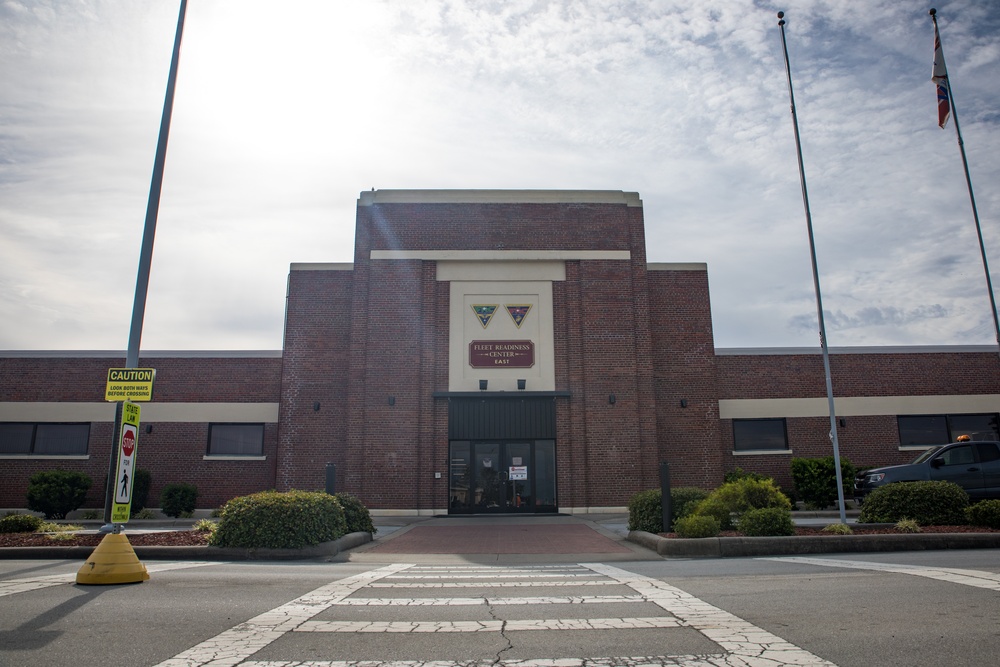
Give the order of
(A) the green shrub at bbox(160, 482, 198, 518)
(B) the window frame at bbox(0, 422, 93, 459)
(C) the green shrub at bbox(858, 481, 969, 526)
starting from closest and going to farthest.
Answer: (C) the green shrub at bbox(858, 481, 969, 526)
(A) the green shrub at bbox(160, 482, 198, 518)
(B) the window frame at bbox(0, 422, 93, 459)

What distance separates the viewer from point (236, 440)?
2583 centimetres

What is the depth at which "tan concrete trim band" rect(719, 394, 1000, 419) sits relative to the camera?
26125mm

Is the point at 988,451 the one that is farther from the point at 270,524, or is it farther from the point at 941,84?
the point at 270,524

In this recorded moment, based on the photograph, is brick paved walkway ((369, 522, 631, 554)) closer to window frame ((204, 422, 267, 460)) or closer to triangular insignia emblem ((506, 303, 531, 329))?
triangular insignia emblem ((506, 303, 531, 329))

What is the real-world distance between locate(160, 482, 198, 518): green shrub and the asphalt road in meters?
15.2

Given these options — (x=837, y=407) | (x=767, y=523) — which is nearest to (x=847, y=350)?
(x=837, y=407)

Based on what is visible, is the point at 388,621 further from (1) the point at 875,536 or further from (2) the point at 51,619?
(1) the point at 875,536

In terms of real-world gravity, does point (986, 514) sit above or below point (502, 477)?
below

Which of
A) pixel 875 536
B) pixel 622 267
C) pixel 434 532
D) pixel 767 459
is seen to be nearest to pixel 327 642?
pixel 875 536

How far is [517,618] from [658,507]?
928 cm

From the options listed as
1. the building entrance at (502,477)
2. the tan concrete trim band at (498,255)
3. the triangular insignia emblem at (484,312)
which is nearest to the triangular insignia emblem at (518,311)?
the triangular insignia emblem at (484,312)

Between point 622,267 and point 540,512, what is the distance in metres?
8.83

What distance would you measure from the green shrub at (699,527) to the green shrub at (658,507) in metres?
1.25

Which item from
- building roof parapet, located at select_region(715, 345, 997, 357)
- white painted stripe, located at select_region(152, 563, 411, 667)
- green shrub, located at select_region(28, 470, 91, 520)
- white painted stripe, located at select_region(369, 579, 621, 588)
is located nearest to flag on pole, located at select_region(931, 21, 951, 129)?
building roof parapet, located at select_region(715, 345, 997, 357)
